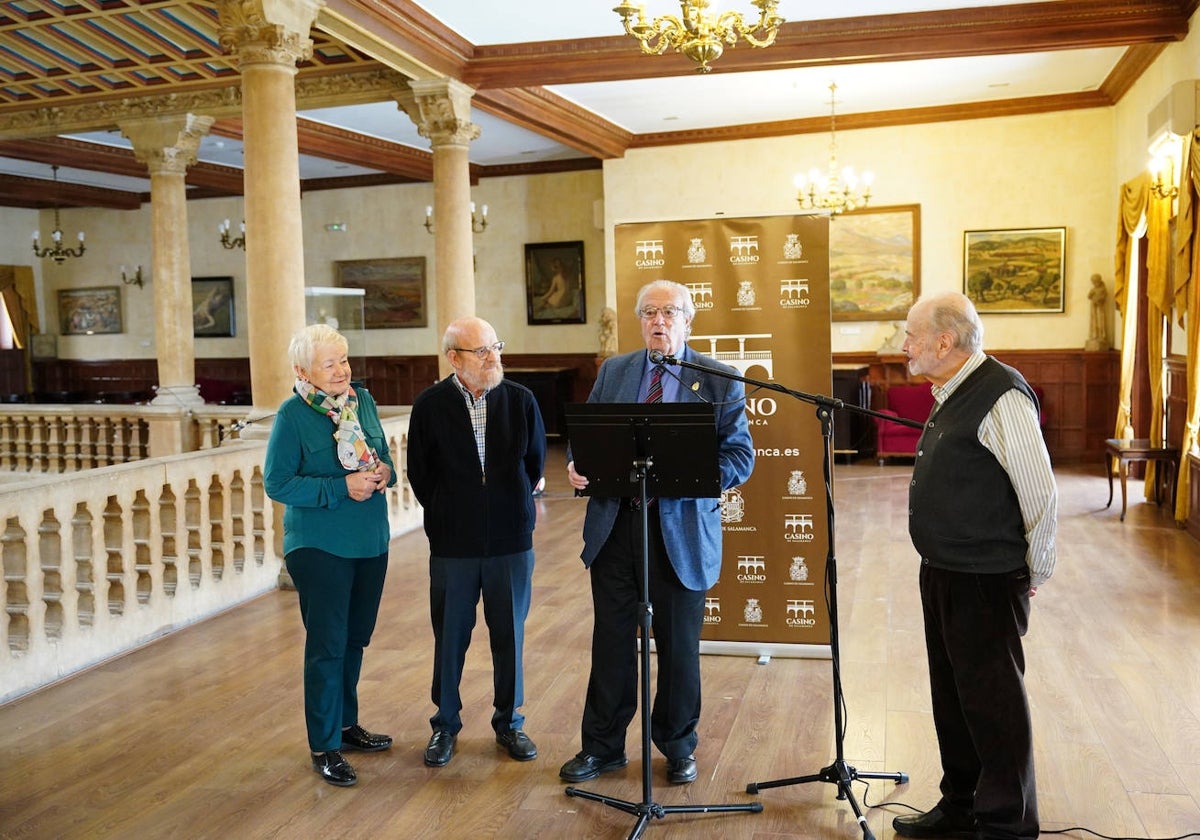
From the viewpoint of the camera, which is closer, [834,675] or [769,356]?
[834,675]

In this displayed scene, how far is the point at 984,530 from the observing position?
2.91 m

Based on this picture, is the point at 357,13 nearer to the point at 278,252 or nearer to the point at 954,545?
the point at 278,252

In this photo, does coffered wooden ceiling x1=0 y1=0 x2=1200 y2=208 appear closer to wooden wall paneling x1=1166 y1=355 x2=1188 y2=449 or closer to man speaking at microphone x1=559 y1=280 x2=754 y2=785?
wooden wall paneling x1=1166 y1=355 x2=1188 y2=449

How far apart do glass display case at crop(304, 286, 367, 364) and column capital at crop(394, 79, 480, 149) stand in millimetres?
2655

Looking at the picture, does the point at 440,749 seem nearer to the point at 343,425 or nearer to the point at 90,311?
the point at 343,425

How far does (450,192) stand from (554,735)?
22.0ft

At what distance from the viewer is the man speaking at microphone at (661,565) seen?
11.7 ft

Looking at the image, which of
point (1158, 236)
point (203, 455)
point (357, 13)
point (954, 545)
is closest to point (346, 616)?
point (954, 545)

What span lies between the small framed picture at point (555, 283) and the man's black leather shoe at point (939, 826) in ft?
40.0

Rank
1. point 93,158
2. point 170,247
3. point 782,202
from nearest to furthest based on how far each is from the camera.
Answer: point 170,247, point 782,202, point 93,158

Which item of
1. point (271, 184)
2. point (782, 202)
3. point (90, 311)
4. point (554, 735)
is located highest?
point (782, 202)

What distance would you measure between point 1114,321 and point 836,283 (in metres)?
3.15

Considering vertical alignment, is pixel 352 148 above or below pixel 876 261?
above

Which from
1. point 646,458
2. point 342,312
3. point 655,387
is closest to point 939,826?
point 646,458
